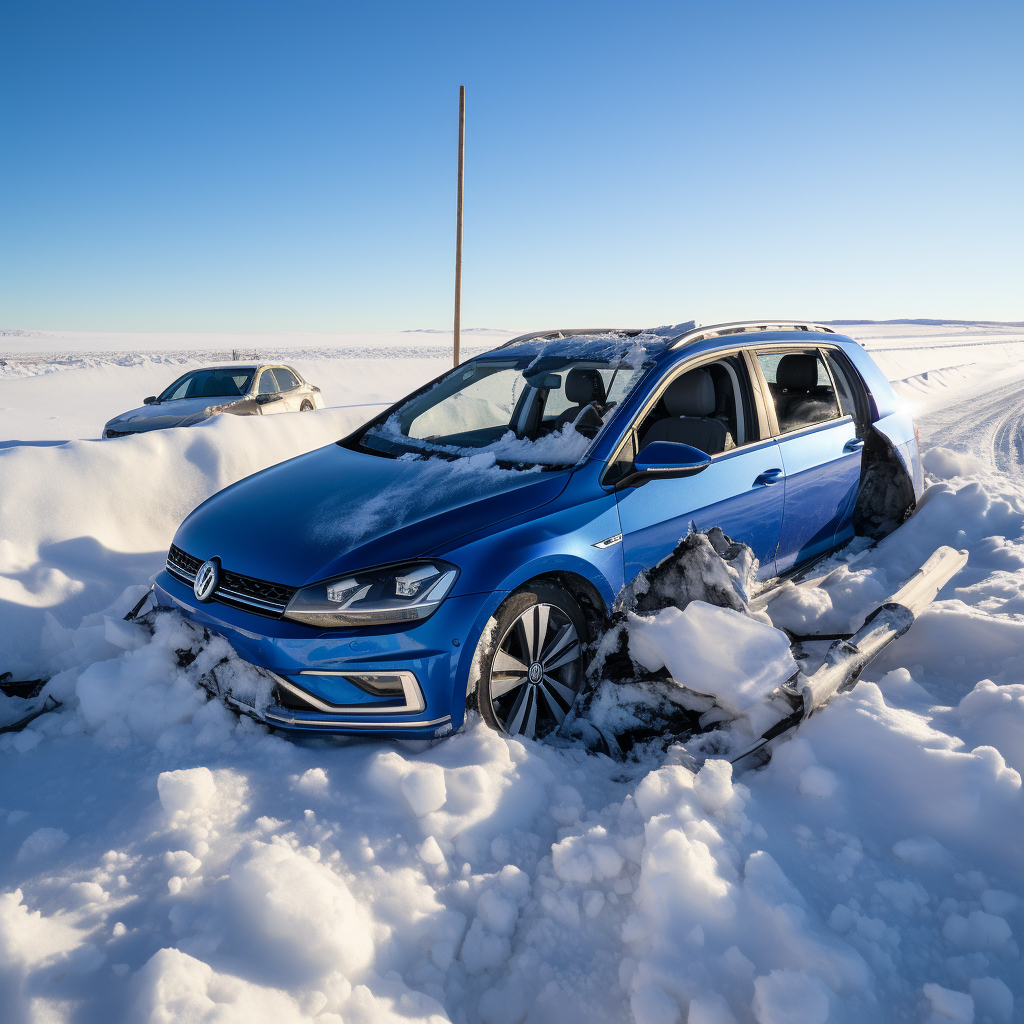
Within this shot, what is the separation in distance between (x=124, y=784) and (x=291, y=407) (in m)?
9.67

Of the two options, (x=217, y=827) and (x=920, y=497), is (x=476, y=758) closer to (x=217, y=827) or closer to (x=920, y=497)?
(x=217, y=827)

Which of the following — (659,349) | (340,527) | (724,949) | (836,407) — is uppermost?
(659,349)

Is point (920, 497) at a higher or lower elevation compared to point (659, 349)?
lower

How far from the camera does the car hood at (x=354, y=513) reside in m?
2.55

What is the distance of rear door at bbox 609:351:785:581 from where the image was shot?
304 centimetres

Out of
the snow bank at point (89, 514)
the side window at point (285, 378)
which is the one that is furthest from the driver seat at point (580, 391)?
the side window at point (285, 378)

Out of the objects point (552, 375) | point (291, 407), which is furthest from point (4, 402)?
point (552, 375)

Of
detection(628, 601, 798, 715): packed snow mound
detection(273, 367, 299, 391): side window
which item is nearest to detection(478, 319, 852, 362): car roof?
detection(628, 601, 798, 715): packed snow mound

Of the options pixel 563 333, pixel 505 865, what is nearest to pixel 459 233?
pixel 563 333

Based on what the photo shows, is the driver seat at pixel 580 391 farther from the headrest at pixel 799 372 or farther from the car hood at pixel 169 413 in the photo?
the car hood at pixel 169 413

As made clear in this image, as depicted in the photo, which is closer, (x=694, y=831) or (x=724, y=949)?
(x=724, y=949)

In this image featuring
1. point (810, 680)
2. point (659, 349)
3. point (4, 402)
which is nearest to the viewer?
point (810, 680)

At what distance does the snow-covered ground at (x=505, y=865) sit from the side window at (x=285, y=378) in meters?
9.23

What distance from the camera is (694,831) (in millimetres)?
2057
